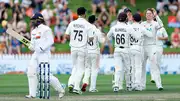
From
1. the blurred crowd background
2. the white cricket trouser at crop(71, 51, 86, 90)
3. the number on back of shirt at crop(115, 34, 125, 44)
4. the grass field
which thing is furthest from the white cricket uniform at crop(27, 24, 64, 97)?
the blurred crowd background

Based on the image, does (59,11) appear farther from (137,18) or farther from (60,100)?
(60,100)

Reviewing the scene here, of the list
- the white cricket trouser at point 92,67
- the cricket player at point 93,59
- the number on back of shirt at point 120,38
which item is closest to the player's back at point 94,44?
the cricket player at point 93,59

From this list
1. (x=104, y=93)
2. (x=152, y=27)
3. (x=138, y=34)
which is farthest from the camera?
(x=152, y=27)

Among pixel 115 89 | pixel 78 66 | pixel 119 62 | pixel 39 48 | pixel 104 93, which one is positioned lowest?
pixel 104 93

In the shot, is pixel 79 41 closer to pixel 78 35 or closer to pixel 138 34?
pixel 78 35

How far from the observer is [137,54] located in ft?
86.9

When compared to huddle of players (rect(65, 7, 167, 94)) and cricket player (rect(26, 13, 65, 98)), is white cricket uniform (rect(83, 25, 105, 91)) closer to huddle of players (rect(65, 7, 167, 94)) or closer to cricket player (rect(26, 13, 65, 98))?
huddle of players (rect(65, 7, 167, 94))

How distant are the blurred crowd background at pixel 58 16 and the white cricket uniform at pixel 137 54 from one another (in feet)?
43.2

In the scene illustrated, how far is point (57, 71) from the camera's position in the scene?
126 ft

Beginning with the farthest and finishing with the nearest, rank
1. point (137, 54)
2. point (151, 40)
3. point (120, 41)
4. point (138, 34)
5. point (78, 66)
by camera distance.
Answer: point (151, 40) → point (137, 54) → point (138, 34) → point (120, 41) → point (78, 66)

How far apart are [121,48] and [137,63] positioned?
1309 mm

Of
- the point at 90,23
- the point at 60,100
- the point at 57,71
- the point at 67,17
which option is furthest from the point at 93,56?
the point at 67,17

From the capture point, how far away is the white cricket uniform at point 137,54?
26.3 meters

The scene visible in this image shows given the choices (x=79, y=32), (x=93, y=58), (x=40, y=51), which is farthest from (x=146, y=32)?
(x=40, y=51)
